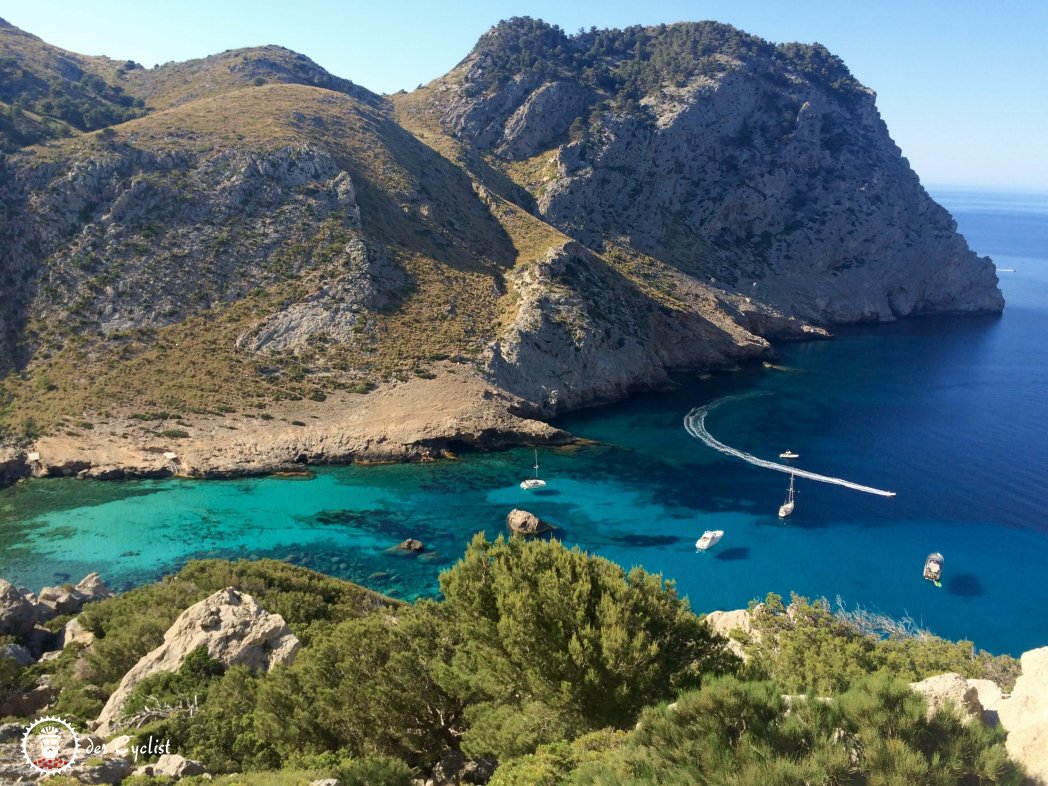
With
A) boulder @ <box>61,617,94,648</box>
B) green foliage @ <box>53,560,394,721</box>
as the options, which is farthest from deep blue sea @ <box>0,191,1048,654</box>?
boulder @ <box>61,617,94,648</box>

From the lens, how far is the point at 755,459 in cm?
5888

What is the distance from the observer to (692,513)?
49875 millimetres

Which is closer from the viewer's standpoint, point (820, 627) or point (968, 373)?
point (820, 627)

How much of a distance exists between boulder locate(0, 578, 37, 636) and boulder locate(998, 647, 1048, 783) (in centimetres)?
3585

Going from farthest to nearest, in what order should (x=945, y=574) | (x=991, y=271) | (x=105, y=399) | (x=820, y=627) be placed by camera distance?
(x=991, y=271) → (x=105, y=399) → (x=945, y=574) → (x=820, y=627)

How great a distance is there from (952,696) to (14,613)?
3558cm

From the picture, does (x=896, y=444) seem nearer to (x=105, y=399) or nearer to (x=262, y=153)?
(x=105, y=399)

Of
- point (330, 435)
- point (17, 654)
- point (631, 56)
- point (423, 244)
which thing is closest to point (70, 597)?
point (17, 654)

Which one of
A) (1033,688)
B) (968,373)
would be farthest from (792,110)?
(1033,688)

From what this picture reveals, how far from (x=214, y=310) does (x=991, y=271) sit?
135 m

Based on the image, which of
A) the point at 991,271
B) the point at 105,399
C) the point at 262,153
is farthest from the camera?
the point at 991,271

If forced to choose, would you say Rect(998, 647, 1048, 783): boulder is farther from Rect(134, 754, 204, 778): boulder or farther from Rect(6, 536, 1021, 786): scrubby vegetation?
Rect(134, 754, 204, 778): boulder

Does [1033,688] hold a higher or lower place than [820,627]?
higher

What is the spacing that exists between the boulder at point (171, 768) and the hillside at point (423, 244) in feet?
137
